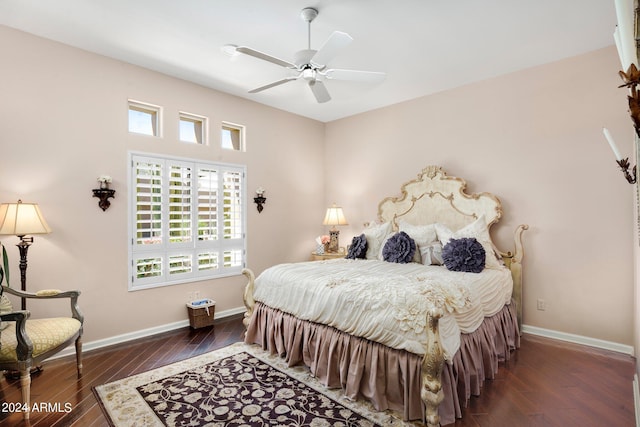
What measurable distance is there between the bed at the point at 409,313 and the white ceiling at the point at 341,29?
159 centimetres

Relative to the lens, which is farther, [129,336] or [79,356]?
[129,336]

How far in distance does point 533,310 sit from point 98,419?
4323mm

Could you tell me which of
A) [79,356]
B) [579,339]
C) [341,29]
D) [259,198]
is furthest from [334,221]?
[79,356]

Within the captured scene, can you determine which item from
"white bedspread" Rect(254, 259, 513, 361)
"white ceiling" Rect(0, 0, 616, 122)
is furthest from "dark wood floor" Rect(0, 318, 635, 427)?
"white ceiling" Rect(0, 0, 616, 122)

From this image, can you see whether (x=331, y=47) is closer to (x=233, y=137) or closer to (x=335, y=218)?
(x=233, y=137)

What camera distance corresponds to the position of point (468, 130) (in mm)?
4352

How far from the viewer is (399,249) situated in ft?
12.9

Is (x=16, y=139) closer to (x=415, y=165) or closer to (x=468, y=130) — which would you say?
(x=415, y=165)

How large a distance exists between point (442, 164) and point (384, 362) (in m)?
3.13

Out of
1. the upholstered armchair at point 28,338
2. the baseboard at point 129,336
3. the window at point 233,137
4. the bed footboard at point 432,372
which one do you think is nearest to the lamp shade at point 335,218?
the window at point 233,137

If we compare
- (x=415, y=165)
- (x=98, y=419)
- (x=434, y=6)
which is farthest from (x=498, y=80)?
(x=98, y=419)

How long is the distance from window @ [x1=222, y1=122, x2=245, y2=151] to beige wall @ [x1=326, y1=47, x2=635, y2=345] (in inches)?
109

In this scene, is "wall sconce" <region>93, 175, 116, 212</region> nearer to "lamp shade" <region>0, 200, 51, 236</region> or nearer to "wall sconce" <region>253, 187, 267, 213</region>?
"lamp shade" <region>0, 200, 51, 236</region>

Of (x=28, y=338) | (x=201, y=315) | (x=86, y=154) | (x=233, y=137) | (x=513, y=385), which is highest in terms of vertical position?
(x=233, y=137)
